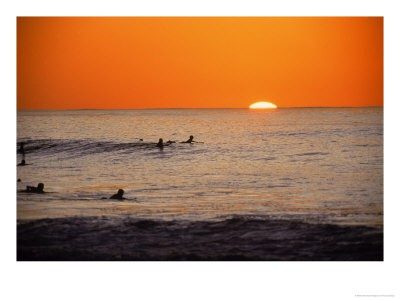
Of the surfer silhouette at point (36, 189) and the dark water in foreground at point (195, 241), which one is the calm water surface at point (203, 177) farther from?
the dark water in foreground at point (195, 241)

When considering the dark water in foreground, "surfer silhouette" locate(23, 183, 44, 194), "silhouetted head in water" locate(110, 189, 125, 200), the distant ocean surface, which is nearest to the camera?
the dark water in foreground

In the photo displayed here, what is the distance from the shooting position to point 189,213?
248 inches

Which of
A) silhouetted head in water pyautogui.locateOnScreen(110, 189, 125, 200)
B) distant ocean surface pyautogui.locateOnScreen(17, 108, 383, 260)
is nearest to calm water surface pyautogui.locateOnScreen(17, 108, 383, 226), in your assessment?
distant ocean surface pyautogui.locateOnScreen(17, 108, 383, 260)

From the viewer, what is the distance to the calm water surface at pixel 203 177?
605 centimetres

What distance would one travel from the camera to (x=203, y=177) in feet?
26.9

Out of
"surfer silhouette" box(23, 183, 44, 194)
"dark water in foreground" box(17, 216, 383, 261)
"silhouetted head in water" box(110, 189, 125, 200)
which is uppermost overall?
"surfer silhouette" box(23, 183, 44, 194)

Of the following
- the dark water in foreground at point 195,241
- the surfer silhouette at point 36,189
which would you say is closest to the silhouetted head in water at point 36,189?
the surfer silhouette at point 36,189

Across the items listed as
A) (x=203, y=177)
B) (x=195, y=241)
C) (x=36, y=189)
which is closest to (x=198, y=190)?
(x=203, y=177)

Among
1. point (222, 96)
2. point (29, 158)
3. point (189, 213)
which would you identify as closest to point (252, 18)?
point (222, 96)

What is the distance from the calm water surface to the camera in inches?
238

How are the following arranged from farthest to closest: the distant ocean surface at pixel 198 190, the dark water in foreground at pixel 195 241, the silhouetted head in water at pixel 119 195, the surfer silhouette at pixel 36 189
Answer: the silhouetted head in water at pixel 119 195 < the surfer silhouette at pixel 36 189 < the distant ocean surface at pixel 198 190 < the dark water in foreground at pixel 195 241

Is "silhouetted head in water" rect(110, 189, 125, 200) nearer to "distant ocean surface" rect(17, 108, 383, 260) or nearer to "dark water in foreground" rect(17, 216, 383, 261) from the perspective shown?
"distant ocean surface" rect(17, 108, 383, 260)
